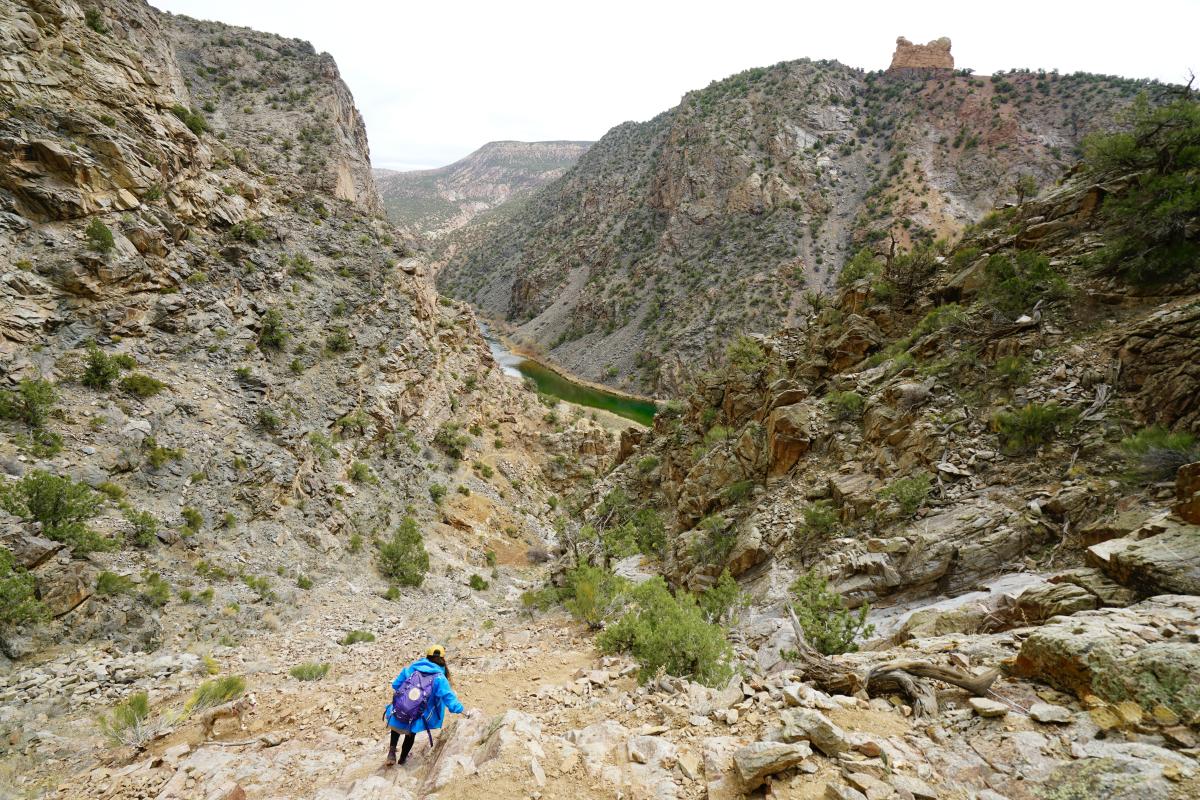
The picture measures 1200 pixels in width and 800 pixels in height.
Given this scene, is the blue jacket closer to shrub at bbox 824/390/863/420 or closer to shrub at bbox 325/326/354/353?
shrub at bbox 824/390/863/420

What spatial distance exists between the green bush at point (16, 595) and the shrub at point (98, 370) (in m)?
6.39

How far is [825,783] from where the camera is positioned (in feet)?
12.3

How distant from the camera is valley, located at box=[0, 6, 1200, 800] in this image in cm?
471

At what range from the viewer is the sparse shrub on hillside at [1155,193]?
28.7 ft

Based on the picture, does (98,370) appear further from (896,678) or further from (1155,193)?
(1155,193)

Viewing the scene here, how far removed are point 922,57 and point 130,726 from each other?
10367cm

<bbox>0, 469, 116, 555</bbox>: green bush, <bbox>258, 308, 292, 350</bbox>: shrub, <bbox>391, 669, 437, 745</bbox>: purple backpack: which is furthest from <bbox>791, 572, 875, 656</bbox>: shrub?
<bbox>258, 308, 292, 350</bbox>: shrub

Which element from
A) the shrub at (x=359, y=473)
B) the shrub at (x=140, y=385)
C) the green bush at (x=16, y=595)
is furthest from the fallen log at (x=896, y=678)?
the shrub at (x=140, y=385)

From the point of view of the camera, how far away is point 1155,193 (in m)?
9.58

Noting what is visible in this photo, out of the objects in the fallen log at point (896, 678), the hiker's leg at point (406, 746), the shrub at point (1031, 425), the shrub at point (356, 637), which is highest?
the shrub at point (1031, 425)

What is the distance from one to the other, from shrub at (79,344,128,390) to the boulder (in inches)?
709

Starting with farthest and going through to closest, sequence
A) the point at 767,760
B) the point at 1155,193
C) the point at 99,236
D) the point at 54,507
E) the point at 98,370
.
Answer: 1. the point at 99,236
2. the point at 98,370
3. the point at 54,507
4. the point at 1155,193
5. the point at 767,760

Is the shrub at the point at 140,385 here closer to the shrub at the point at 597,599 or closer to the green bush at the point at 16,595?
the green bush at the point at 16,595

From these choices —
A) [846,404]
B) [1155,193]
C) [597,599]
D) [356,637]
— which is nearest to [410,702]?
[597,599]
